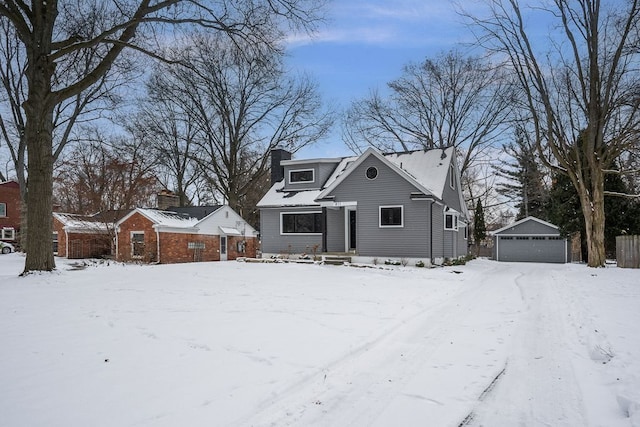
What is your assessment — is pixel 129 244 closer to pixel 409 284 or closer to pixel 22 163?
pixel 22 163

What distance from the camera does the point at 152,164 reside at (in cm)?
3009

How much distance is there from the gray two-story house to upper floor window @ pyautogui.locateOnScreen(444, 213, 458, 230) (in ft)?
0.18

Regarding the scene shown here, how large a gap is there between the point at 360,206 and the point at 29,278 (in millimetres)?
13352

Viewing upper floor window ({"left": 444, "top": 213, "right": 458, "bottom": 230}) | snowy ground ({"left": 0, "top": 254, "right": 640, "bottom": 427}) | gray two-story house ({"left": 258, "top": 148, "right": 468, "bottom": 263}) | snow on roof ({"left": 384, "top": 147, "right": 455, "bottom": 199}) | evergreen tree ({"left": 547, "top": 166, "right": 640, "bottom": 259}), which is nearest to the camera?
snowy ground ({"left": 0, "top": 254, "right": 640, "bottom": 427})

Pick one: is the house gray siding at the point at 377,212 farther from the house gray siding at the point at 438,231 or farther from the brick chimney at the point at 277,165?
the brick chimney at the point at 277,165

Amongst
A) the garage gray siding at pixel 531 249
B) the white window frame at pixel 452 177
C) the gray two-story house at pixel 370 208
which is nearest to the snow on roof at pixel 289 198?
the gray two-story house at pixel 370 208

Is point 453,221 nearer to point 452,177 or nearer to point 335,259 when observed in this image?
point 452,177

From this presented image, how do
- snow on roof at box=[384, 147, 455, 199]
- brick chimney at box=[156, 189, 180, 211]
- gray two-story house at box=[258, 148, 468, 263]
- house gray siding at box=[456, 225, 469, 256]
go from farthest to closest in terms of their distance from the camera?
1. brick chimney at box=[156, 189, 180, 211]
2. house gray siding at box=[456, 225, 469, 256]
3. snow on roof at box=[384, 147, 455, 199]
4. gray two-story house at box=[258, 148, 468, 263]

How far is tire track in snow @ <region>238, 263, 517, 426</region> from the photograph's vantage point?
3395 millimetres

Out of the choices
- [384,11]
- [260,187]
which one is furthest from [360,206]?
[260,187]

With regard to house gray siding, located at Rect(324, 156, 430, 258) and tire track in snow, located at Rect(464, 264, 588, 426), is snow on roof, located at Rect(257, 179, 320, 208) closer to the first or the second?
house gray siding, located at Rect(324, 156, 430, 258)

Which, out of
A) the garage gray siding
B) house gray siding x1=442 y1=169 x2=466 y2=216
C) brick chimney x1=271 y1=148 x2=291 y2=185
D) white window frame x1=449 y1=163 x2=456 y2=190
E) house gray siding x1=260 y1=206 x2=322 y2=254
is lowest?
the garage gray siding

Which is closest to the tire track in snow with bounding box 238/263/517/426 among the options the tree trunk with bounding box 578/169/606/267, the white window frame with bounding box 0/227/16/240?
the tree trunk with bounding box 578/169/606/267

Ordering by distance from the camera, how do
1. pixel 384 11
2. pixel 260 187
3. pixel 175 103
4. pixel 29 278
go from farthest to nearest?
pixel 260 187 → pixel 175 103 → pixel 384 11 → pixel 29 278
